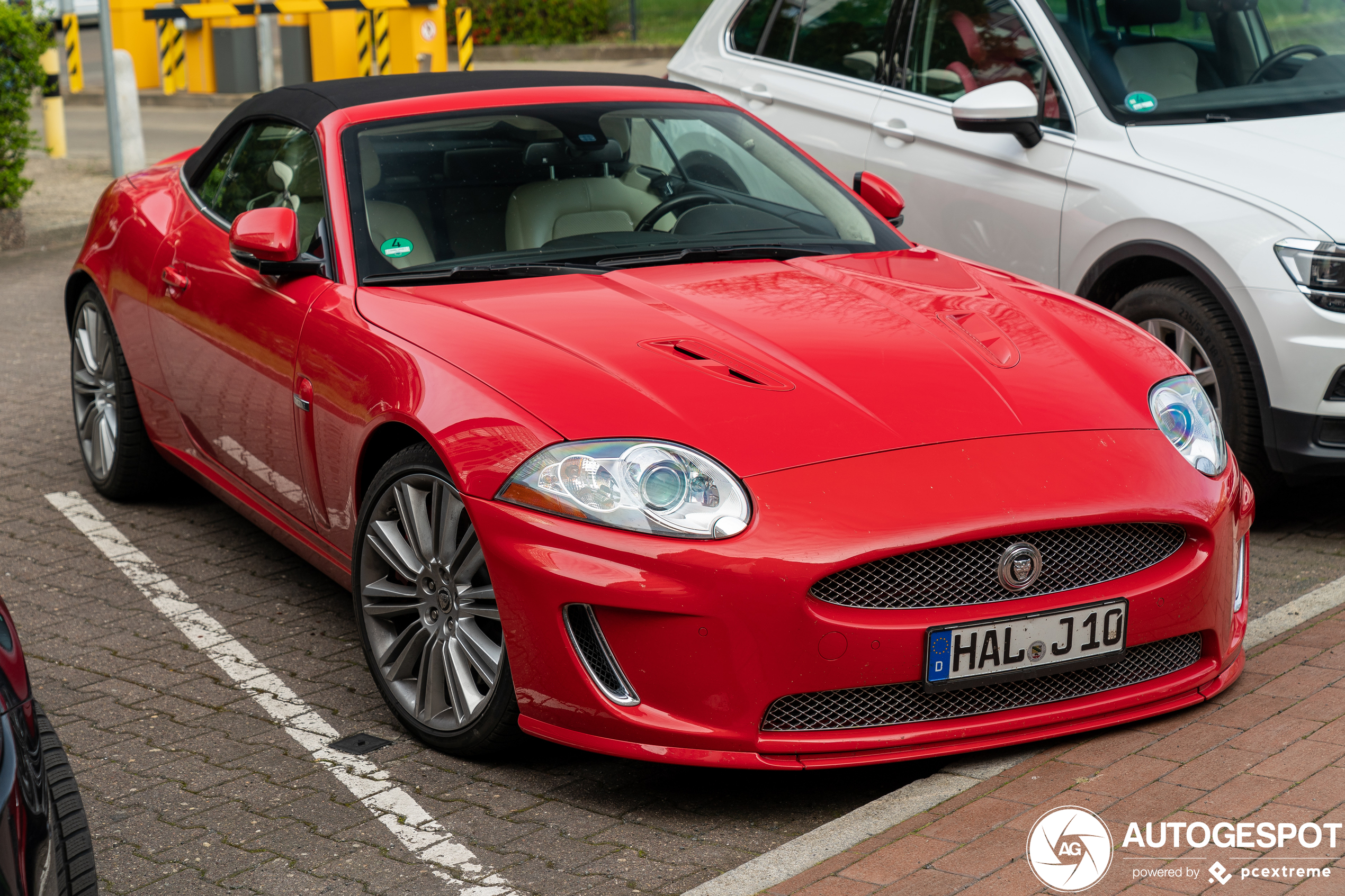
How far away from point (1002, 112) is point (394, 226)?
8.13 feet

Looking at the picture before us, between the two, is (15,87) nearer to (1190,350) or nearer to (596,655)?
(1190,350)

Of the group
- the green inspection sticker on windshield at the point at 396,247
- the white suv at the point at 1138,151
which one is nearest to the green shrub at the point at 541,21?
the white suv at the point at 1138,151

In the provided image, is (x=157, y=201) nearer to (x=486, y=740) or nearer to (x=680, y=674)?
(x=486, y=740)

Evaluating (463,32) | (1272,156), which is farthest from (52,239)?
(1272,156)

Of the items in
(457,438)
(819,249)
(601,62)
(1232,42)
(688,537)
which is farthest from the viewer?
(601,62)

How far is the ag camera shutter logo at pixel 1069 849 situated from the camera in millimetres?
2969

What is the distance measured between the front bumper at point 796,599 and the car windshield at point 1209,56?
8.87ft

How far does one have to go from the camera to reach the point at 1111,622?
3.45 m

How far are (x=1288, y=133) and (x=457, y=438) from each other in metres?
3.37

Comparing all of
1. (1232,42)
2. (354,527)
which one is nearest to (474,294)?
(354,527)

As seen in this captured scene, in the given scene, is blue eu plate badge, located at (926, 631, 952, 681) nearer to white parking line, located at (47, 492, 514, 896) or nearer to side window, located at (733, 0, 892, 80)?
white parking line, located at (47, 492, 514, 896)

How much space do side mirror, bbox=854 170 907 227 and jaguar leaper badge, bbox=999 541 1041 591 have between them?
203 centimetres

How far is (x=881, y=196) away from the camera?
5.18 meters

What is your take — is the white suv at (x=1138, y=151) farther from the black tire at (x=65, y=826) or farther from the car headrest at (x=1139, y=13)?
the black tire at (x=65, y=826)
